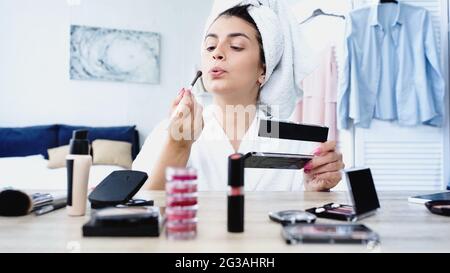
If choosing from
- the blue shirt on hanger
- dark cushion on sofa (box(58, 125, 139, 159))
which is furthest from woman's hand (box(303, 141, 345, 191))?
dark cushion on sofa (box(58, 125, 139, 159))

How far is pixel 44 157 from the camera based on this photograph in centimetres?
243

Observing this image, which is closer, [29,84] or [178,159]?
[178,159]

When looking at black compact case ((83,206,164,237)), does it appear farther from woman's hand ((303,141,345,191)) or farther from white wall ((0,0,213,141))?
white wall ((0,0,213,141))

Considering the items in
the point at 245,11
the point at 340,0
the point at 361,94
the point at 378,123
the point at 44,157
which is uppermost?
the point at 340,0

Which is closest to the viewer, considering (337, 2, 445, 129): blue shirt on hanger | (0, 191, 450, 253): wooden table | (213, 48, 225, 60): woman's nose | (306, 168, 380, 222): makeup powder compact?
(0, 191, 450, 253): wooden table

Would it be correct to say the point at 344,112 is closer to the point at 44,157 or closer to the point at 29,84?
the point at 44,157

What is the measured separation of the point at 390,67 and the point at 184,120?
1.66 meters

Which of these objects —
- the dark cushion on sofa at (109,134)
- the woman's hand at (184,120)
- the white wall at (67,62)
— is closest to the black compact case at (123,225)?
the woman's hand at (184,120)

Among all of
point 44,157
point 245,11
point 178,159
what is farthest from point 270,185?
point 44,157

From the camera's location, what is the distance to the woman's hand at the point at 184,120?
32.7 inches

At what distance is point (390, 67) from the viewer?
2.09m

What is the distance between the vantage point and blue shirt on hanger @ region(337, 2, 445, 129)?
2.07 meters

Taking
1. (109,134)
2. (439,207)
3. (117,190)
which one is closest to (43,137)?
(109,134)

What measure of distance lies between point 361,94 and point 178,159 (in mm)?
1510
